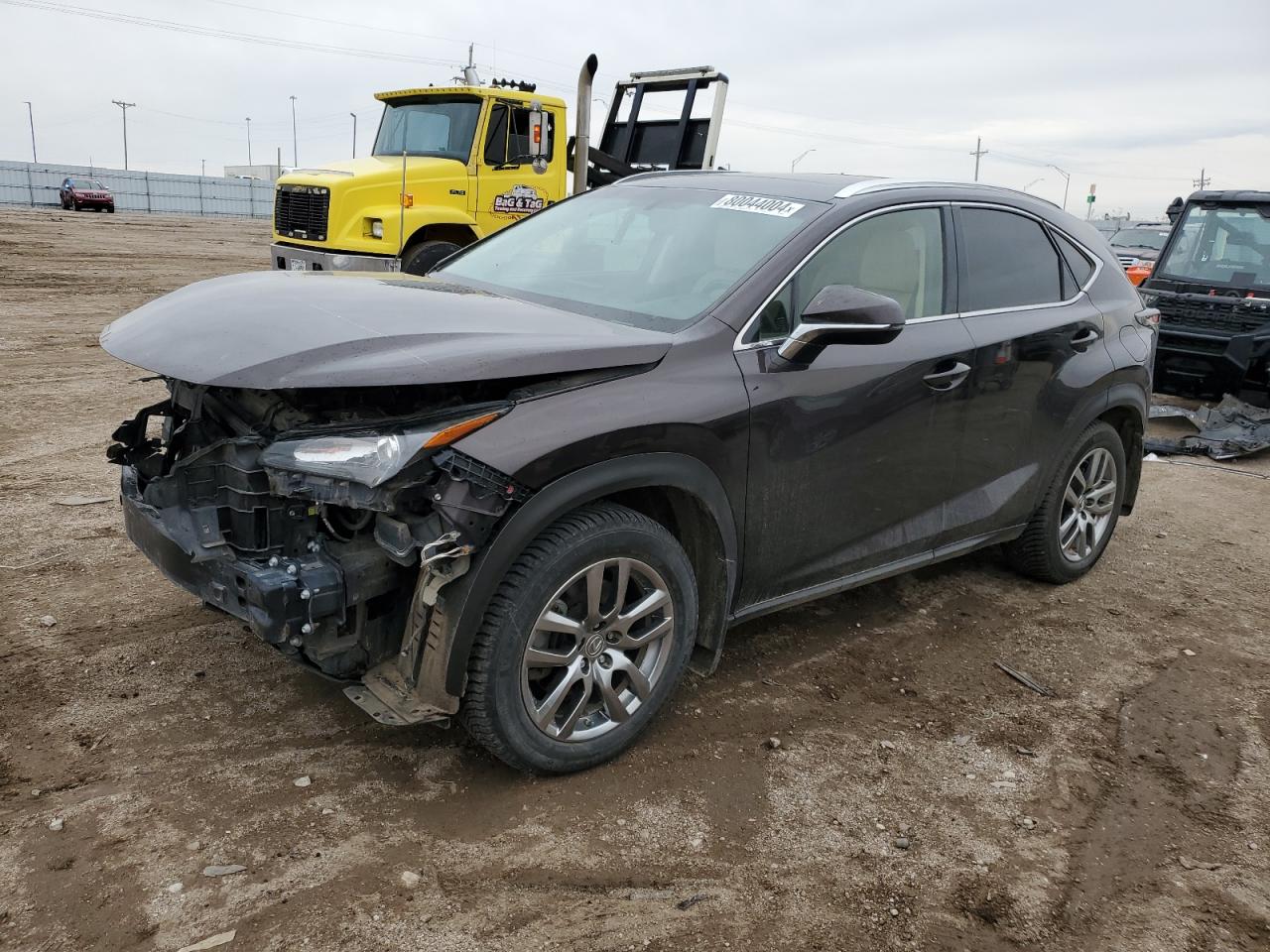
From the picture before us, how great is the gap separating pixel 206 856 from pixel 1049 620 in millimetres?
3667

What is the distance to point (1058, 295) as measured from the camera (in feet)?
14.8

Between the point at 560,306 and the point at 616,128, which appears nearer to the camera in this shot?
the point at 560,306

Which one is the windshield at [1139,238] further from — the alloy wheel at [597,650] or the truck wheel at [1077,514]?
the alloy wheel at [597,650]

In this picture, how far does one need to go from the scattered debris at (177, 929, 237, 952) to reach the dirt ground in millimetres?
31

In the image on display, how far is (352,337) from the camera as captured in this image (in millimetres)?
2740

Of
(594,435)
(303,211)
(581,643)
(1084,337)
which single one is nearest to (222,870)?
(581,643)

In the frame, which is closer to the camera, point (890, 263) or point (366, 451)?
point (366, 451)

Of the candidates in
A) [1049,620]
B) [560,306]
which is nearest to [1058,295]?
[1049,620]

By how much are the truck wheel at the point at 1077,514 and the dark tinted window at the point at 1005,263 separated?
788 millimetres

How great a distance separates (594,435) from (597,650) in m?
0.67

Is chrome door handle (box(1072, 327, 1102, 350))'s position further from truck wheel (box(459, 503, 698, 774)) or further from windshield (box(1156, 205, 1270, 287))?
windshield (box(1156, 205, 1270, 287))

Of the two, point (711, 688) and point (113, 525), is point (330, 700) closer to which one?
point (711, 688)

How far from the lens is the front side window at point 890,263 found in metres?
3.52

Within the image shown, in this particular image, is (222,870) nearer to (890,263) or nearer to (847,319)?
(847,319)
